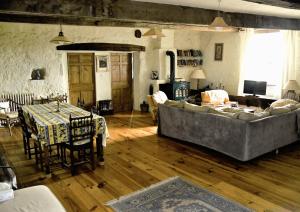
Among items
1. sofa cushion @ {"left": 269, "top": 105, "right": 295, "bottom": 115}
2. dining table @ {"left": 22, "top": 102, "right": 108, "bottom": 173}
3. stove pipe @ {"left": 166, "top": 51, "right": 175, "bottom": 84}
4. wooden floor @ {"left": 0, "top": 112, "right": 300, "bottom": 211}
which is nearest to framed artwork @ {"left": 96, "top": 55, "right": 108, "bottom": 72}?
stove pipe @ {"left": 166, "top": 51, "right": 175, "bottom": 84}

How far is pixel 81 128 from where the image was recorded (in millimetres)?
4211

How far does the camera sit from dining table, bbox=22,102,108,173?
13.0 ft

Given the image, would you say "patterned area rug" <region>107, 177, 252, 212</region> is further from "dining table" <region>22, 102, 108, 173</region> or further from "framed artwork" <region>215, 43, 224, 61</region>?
"framed artwork" <region>215, 43, 224, 61</region>

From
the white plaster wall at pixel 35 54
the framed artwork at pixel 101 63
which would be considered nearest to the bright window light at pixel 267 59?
the white plaster wall at pixel 35 54

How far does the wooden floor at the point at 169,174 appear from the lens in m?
3.49

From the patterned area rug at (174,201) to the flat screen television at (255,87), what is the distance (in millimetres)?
4823

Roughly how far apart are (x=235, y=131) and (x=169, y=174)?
53.2 inches

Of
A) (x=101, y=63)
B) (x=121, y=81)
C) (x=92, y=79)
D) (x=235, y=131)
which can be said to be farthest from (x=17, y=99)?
(x=235, y=131)

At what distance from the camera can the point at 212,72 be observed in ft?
30.9

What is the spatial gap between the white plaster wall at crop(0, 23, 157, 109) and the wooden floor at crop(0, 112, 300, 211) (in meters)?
2.00

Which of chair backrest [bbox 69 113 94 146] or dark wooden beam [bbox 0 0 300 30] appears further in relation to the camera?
chair backrest [bbox 69 113 94 146]

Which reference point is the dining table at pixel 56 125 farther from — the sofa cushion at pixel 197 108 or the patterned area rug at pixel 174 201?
the sofa cushion at pixel 197 108

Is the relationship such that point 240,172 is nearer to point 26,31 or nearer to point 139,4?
point 139,4

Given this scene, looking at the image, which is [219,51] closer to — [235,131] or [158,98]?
[158,98]
